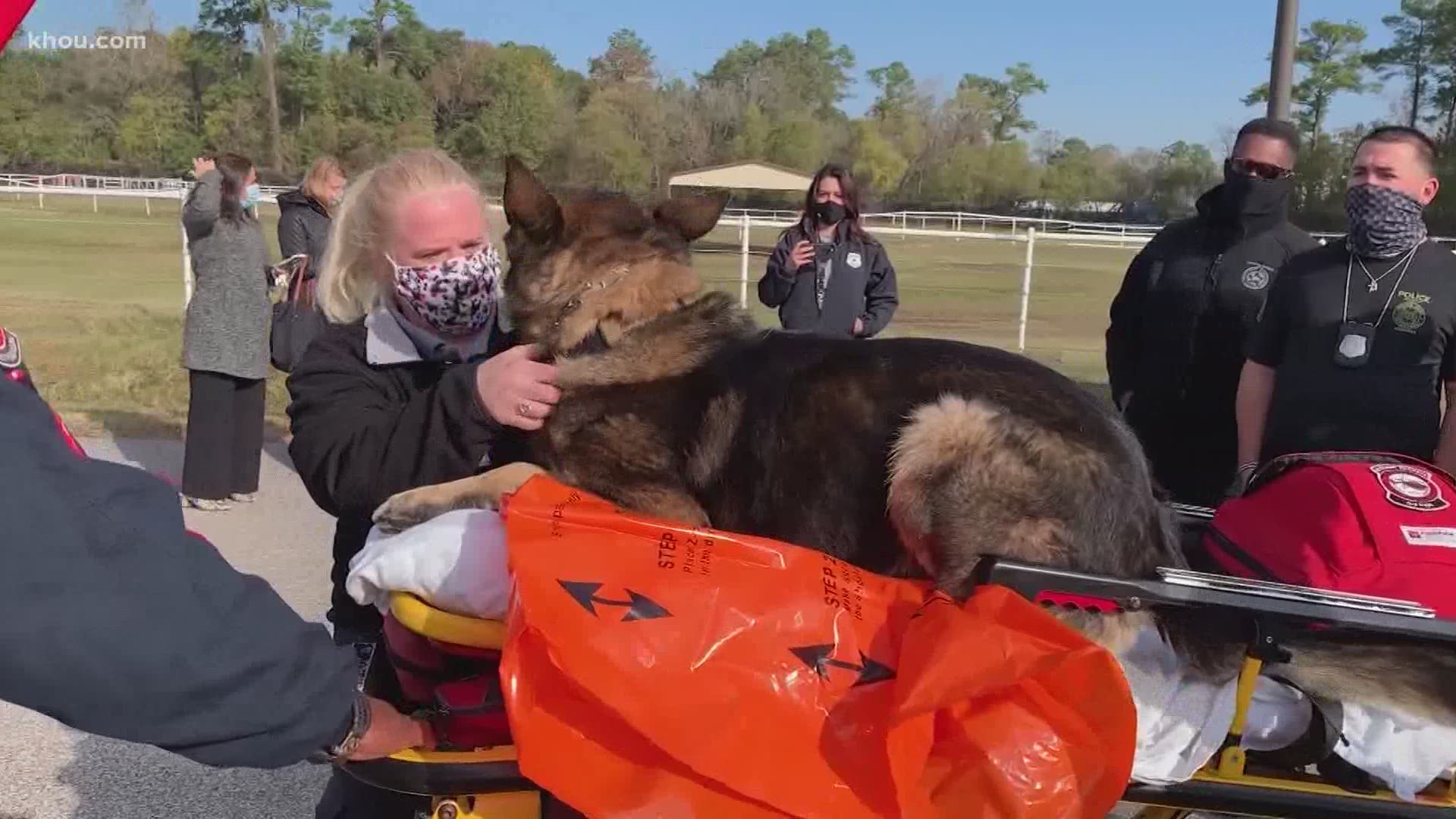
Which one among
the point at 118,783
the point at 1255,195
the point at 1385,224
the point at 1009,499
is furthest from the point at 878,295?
the point at 1009,499

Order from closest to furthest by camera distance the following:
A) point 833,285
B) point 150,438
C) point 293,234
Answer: point 833,285 → point 293,234 → point 150,438

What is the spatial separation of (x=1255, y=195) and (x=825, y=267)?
10.4 ft

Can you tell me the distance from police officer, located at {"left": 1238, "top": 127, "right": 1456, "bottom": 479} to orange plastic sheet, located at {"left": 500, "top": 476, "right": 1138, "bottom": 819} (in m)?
2.69

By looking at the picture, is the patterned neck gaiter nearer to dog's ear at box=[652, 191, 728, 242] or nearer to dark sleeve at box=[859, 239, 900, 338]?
dog's ear at box=[652, 191, 728, 242]

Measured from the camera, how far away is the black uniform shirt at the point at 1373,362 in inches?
147

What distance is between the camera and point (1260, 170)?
4.61m

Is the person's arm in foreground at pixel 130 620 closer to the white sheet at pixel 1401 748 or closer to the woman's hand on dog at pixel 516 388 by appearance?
the woman's hand on dog at pixel 516 388

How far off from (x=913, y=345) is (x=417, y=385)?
120cm

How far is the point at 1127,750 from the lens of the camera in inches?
64.7

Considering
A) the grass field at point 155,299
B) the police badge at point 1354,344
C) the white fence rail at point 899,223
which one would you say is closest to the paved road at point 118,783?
the grass field at point 155,299

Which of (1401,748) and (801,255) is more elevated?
(801,255)

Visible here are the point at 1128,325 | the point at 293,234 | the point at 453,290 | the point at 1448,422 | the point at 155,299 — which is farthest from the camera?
the point at 155,299

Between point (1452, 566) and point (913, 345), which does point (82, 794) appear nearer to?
point (913, 345)

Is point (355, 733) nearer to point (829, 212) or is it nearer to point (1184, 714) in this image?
point (1184, 714)
